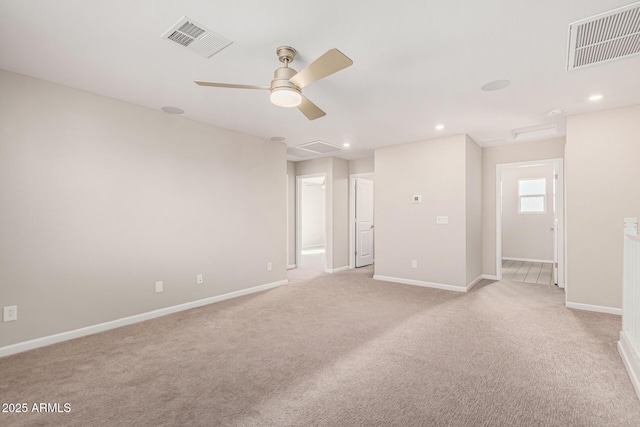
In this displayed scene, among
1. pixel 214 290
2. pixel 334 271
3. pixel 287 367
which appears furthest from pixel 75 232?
pixel 334 271

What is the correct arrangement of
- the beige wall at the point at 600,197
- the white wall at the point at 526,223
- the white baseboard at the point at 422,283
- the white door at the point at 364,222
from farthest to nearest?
1. the white wall at the point at 526,223
2. the white door at the point at 364,222
3. the white baseboard at the point at 422,283
4. the beige wall at the point at 600,197

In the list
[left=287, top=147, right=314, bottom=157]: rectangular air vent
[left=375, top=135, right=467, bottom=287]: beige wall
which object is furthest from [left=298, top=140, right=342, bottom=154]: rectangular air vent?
[left=375, top=135, right=467, bottom=287]: beige wall

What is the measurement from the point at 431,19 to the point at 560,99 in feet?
7.63

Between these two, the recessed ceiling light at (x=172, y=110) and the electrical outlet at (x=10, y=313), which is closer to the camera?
the electrical outlet at (x=10, y=313)

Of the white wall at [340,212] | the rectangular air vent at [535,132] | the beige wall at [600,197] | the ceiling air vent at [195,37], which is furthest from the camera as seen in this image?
the white wall at [340,212]

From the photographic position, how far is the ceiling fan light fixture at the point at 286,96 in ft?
7.43

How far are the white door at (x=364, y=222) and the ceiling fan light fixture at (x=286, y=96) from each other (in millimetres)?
4892

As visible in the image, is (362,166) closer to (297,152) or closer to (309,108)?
(297,152)

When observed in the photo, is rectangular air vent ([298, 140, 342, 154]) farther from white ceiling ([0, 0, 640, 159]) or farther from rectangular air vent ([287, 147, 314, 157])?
white ceiling ([0, 0, 640, 159])

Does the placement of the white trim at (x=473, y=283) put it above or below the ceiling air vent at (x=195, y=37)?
below

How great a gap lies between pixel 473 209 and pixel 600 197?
173 centimetres

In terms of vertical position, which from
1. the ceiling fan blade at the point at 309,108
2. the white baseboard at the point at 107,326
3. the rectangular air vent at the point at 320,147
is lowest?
the white baseboard at the point at 107,326

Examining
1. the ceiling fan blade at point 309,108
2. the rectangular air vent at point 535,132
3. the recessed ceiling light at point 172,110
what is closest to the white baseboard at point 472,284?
the rectangular air vent at point 535,132

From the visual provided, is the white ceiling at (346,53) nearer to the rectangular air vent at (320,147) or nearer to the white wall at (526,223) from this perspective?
the rectangular air vent at (320,147)
